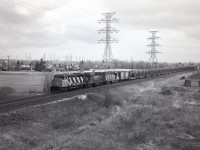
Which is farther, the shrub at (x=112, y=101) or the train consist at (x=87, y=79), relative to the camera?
the train consist at (x=87, y=79)

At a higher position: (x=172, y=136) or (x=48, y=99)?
(x=48, y=99)

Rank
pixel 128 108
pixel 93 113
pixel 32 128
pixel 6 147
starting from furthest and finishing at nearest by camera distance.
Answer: pixel 128 108
pixel 93 113
pixel 32 128
pixel 6 147

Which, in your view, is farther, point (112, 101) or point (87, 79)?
point (87, 79)

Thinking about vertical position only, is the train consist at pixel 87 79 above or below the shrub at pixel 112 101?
above

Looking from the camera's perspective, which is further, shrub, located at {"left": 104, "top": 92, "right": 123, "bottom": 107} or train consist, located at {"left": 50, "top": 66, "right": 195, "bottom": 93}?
train consist, located at {"left": 50, "top": 66, "right": 195, "bottom": 93}

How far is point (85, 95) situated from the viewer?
37938 mm

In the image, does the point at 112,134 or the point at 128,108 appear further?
the point at 128,108

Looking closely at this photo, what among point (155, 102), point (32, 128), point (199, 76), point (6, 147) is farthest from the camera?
point (199, 76)

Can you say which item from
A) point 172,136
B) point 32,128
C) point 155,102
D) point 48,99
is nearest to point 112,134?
point 172,136

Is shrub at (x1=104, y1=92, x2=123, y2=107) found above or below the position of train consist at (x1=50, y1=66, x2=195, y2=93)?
below

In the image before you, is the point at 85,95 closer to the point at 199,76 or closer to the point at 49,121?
the point at 49,121

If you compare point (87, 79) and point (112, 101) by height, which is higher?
point (87, 79)

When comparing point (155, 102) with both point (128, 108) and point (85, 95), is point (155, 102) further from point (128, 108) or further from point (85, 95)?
point (85, 95)

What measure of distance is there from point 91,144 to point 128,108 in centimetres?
1580
